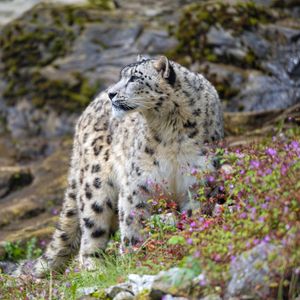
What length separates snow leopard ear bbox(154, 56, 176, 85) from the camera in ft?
25.6

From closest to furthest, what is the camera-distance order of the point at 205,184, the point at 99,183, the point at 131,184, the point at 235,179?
the point at 235,179
the point at 205,184
the point at 131,184
the point at 99,183

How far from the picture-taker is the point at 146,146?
313 inches

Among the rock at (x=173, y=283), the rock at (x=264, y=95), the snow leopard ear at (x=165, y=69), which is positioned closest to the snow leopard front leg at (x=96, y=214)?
the snow leopard ear at (x=165, y=69)

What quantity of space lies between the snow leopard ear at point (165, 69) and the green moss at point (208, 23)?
5582mm

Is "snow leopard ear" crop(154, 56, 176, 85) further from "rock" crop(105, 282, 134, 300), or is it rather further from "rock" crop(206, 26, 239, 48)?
"rock" crop(206, 26, 239, 48)

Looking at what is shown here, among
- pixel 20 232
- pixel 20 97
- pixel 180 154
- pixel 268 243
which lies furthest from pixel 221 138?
pixel 20 97

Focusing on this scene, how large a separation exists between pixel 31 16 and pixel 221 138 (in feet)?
25.5

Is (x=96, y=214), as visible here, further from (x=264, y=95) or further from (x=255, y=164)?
(x=264, y=95)

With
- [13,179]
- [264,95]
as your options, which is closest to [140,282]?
[13,179]

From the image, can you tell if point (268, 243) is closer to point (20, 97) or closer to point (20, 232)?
point (20, 232)

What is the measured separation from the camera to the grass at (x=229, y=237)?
5.34 m

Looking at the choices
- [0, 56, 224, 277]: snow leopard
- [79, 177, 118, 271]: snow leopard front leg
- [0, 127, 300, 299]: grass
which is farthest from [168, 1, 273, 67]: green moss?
[0, 127, 300, 299]: grass

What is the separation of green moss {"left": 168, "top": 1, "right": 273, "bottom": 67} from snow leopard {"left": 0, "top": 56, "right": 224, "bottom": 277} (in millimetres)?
4957

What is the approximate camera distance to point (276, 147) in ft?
21.3
